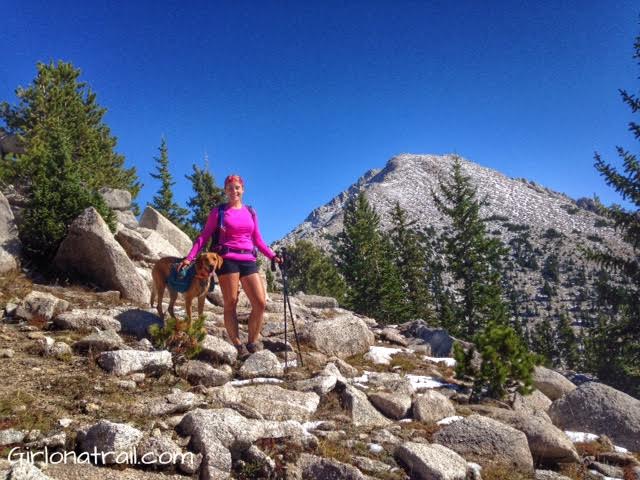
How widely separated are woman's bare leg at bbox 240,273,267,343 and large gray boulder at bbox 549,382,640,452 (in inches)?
222

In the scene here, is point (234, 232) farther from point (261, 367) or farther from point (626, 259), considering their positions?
point (626, 259)

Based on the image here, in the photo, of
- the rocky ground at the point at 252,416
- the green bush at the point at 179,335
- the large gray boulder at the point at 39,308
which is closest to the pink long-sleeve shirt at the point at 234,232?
the green bush at the point at 179,335

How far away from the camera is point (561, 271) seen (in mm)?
170250

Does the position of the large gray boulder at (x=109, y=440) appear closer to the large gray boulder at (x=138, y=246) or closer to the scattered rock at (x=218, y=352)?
the scattered rock at (x=218, y=352)

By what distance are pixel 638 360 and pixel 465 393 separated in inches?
829

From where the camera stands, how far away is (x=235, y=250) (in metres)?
7.16

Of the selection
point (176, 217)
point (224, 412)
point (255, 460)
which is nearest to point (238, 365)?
point (224, 412)

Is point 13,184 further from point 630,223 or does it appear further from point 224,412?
point 630,223

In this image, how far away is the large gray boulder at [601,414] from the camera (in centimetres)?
728

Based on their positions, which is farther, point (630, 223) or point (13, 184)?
point (630, 223)

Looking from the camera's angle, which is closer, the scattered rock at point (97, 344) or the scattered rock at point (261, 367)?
the scattered rock at point (97, 344)

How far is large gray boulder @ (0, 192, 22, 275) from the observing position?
1027 centimetres

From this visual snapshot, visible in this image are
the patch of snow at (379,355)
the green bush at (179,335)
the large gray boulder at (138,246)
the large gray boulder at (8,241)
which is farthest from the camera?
the large gray boulder at (138,246)

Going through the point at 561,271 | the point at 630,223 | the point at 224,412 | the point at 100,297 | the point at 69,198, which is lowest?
the point at 224,412
